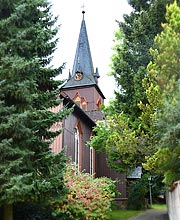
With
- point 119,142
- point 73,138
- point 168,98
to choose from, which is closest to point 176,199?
point 168,98

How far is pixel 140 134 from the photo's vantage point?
534 inches

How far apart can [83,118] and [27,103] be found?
11636 millimetres

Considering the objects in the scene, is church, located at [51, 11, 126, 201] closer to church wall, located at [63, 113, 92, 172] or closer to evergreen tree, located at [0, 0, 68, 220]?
church wall, located at [63, 113, 92, 172]

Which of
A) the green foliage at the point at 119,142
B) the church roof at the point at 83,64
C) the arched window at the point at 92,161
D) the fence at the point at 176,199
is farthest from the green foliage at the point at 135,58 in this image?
the church roof at the point at 83,64

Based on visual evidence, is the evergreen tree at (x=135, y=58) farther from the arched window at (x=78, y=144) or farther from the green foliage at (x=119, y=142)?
the arched window at (x=78, y=144)

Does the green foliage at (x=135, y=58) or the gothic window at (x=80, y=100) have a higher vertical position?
the gothic window at (x=80, y=100)

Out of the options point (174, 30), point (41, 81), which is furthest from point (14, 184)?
point (174, 30)

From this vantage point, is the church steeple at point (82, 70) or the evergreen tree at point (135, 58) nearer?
the evergreen tree at point (135, 58)

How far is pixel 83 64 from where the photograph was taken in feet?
115

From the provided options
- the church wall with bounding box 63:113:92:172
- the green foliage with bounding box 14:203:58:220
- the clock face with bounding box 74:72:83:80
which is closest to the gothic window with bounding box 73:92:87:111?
the clock face with bounding box 74:72:83:80

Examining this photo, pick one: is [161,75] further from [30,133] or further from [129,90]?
[129,90]

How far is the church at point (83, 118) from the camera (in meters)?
16.6

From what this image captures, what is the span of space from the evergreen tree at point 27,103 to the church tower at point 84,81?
77.7 feet

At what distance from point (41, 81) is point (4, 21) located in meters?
2.05
